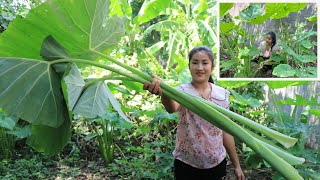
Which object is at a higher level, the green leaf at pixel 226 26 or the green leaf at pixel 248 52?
the green leaf at pixel 226 26

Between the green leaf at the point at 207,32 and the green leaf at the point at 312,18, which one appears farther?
the green leaf at the point at 207,32

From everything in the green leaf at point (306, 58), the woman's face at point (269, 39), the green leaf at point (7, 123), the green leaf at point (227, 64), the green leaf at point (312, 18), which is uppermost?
the green leaf at point (312, 18)

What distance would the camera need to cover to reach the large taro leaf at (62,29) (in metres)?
1.03

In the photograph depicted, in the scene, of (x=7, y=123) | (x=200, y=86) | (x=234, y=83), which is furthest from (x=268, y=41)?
(x=7, y=123)

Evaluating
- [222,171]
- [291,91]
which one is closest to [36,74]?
[222,171]

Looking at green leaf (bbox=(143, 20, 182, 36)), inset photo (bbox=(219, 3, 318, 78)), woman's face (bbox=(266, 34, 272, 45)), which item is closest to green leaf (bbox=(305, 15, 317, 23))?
inset photo (bbox=(219, 3, 318, 78))

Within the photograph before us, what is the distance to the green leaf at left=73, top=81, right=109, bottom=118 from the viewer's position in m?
0.94

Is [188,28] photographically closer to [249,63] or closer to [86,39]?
[249,63]

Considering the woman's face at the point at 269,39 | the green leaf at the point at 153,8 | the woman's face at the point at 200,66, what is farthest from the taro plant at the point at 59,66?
the green leaf at the point at 153,8

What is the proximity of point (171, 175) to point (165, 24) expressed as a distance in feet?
8.54

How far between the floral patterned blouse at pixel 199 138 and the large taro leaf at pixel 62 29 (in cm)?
57

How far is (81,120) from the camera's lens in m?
3.78

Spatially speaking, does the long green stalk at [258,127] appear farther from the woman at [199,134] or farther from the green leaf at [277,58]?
the green leaf at [277,58]

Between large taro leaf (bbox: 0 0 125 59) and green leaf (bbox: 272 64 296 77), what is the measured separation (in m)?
1.82
